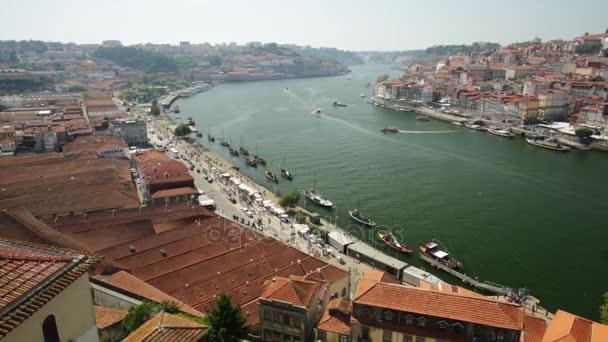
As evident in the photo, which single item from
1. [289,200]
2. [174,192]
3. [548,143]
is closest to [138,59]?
[174,192]

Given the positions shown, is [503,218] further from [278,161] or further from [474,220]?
[278,161]

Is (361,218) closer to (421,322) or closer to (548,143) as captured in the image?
(421,322)

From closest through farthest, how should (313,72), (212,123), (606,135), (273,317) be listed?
(273,317)
(606,135)
(212,123)
(313,72)

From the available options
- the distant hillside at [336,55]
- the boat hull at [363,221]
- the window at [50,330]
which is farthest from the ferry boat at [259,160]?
the distant hillside at [336,55]

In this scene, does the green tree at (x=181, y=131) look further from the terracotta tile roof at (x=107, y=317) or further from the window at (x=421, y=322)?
the window at (x=421, y=322)

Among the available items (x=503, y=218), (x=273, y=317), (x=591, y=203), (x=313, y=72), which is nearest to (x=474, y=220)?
(x=503, y=218)

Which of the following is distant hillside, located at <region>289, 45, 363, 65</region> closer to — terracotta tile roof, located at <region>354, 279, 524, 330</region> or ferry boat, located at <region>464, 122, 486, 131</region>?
ferry boat, located at <region>464, 122, 486, 131</region>
